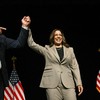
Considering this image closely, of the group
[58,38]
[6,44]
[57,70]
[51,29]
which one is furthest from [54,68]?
[51,29]

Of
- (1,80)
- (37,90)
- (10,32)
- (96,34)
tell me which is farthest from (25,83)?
(1,80)

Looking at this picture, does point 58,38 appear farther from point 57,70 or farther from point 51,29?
point 51,29

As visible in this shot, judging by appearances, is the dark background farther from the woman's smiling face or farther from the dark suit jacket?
the dark suit jacket

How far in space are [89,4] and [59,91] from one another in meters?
3.81

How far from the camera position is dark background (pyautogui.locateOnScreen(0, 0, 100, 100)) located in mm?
9625

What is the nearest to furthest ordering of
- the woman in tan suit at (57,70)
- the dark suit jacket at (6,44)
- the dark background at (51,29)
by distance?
Answer: the dark suit jacket at (6,44) < the woman in tan suit at (57,70) < the dark background at (51,29)

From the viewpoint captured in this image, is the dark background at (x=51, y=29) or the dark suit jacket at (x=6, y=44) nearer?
the dark suit jacket at (x=6, y=44)

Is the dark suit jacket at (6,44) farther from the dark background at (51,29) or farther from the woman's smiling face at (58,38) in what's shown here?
the dark background at (51,29)

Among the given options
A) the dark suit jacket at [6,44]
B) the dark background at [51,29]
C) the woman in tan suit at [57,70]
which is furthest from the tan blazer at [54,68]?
the dark background at [51,29]

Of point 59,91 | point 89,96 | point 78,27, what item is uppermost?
point 78,27

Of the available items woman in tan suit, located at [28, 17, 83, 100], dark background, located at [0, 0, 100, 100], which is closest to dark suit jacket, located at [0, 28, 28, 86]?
woman in tan suit, located at [28, 17, 83, 100]

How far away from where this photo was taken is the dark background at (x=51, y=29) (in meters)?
9.62

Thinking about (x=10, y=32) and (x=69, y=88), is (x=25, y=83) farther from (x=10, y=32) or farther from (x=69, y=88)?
(x=69, y=88)

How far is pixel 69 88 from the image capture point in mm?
5992
